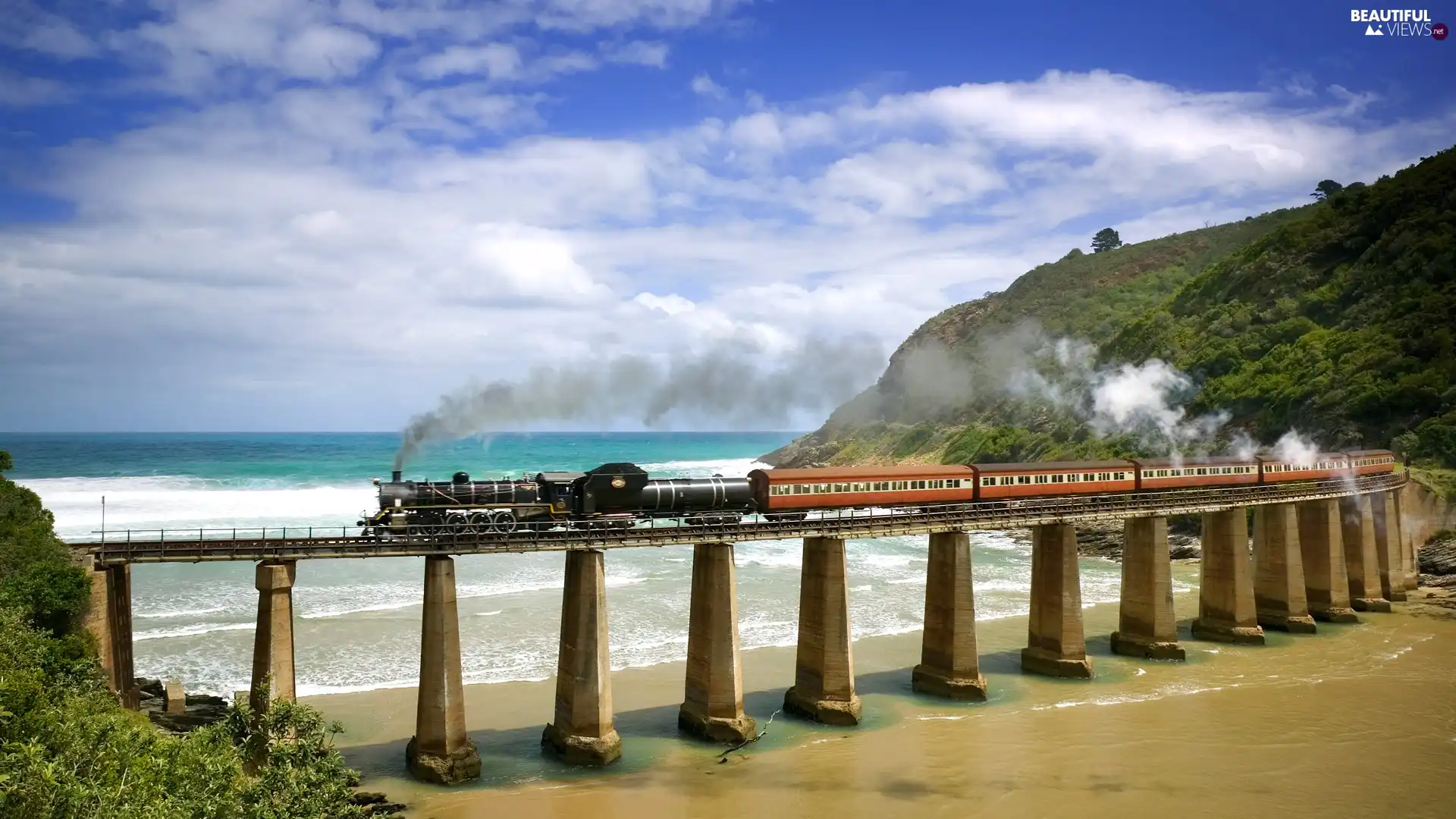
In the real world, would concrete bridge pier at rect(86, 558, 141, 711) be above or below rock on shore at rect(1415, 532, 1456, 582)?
above

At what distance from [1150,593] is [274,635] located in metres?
31.1

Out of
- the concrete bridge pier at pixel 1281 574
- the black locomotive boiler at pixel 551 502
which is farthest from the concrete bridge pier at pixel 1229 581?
the black locomotive boiler at pixel 551 502

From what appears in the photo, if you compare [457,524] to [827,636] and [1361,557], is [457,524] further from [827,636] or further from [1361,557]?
[1361,557]

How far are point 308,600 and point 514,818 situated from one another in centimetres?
3137

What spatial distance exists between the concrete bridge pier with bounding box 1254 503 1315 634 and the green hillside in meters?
25.3

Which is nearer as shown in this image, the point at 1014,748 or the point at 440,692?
the point at 440,692

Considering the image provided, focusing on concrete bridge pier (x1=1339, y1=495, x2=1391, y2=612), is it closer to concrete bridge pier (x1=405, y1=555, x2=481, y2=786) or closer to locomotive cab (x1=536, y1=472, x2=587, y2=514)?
locomotive cab (x1=536, y1=472, x2=587, y2=514)

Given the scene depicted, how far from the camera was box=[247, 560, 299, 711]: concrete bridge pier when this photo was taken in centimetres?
2259

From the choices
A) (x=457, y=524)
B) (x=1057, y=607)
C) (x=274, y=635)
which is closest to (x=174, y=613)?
(x=274, y=635)

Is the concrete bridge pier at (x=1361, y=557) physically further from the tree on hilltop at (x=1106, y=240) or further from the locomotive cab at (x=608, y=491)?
the tree on hilltop at (x=1106, y=240)

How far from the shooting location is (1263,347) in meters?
81.8

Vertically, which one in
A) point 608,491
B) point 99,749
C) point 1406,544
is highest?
point 608,491

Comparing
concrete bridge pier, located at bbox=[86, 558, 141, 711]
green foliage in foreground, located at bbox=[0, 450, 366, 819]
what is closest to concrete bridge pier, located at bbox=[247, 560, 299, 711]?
green foliage in foreground, located at bbox=[0, 450, 366, 819]

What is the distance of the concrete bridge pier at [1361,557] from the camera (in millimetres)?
45562
